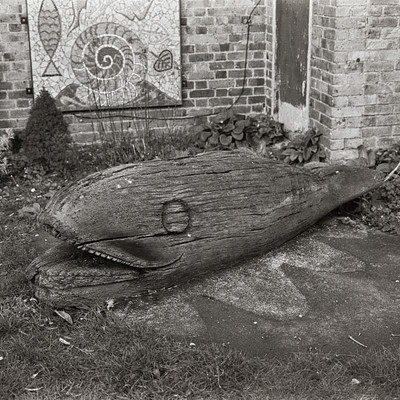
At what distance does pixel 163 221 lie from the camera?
16.1 ft

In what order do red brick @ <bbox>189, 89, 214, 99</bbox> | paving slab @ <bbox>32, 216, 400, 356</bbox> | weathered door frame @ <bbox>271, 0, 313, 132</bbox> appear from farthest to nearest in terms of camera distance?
1. red brick @ <bbox>189, 89, 214, 99</bbox>
2. weathered door frame @ <bbox>271, 0, 313, 132</bbox>
3. paving slab @ <bbox>32, 216, 400, 356</bbox>

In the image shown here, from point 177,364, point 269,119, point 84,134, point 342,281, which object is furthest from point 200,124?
point 177,364

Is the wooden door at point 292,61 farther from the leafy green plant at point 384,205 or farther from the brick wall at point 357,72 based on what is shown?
the leafy green plant at point 384,205

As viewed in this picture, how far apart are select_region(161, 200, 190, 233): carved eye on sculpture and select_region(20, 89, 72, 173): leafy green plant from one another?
3.54 m

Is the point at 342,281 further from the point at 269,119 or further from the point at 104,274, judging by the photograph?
the point at 269,119

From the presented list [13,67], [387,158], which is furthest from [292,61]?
[13,67]

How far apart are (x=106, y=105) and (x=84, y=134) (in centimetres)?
51

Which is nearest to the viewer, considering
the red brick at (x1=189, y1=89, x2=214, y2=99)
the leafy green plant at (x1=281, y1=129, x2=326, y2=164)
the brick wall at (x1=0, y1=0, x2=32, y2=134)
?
the leafy green plant at (x1=281, y1=129, x2=326, y2=164)

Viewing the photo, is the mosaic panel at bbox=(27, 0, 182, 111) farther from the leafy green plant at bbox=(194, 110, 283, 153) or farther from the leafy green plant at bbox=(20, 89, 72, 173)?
the leafy green plant at bbox=(194, 110, 283, 153)

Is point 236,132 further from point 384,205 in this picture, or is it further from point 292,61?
point 384,205

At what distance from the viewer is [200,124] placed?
9328 millimetres

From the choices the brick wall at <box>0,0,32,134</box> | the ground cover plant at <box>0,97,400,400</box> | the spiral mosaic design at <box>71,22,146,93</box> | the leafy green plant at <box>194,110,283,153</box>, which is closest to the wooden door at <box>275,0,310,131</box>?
the leafy green plant at <box>194,110,283,153</box>

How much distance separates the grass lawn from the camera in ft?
12.5

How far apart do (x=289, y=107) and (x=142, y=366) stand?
18.0ft
